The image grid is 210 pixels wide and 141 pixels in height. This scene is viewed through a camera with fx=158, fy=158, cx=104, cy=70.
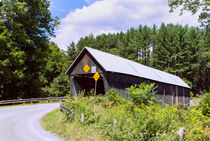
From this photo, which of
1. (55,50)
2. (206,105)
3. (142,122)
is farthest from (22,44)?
(55,50)

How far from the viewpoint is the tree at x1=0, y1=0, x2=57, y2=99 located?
20.5 m

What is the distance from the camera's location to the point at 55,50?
50625mm

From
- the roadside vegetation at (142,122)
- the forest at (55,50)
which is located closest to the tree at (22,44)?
the forest at (55,50)

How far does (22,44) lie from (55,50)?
1100 inches

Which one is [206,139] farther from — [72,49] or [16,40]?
[72,49]

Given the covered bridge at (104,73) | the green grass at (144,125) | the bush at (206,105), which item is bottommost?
the green grass at (144,125)

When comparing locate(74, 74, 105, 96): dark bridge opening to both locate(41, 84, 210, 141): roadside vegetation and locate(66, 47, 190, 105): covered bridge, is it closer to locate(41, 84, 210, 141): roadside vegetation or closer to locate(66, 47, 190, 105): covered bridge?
locate(66, 47, 190, 105): covered bridge

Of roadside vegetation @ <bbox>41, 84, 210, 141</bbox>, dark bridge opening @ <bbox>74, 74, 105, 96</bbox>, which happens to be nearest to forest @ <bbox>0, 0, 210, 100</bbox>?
roadside vegetation @ <bbox>41, 84, 210, 141</bbox>

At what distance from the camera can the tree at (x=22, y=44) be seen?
805 inches

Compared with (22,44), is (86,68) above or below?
below

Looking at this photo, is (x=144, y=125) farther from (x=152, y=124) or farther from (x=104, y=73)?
(x=104, y=73)

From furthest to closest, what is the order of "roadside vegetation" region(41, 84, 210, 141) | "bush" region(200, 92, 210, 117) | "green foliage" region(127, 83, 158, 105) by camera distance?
1. "green foliage" region(127, 83, 158, 105)
2. "bush" region(200, 92, 210, 117)
3. "roadside vegetation" region(41, 84, 210, 141)

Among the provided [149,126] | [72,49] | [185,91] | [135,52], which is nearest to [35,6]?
[149,126]

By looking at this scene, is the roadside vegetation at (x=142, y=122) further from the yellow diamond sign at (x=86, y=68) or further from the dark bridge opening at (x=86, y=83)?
the dark bridge opening at (x=86, y=83)
